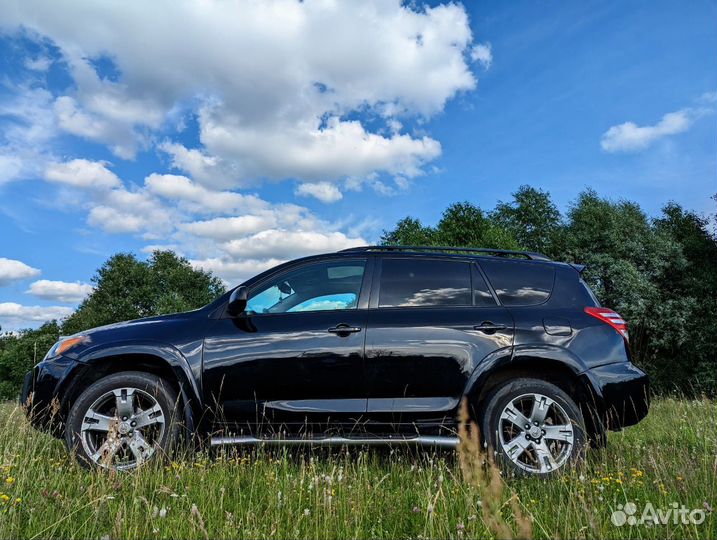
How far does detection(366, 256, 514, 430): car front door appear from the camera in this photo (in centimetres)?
429

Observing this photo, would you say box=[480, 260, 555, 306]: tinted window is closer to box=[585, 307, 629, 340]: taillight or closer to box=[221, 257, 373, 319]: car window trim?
box=[585, 307, 629, 340]: taillight

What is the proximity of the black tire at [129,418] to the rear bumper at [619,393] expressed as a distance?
11.5 feet

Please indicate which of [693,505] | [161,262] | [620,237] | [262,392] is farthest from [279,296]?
[161,262]

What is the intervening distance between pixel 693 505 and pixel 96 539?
11.6 ft

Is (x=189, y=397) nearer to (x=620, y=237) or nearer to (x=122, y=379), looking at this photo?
(x=122, y=379)

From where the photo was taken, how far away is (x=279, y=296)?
4723mm

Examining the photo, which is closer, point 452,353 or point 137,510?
point 137,510

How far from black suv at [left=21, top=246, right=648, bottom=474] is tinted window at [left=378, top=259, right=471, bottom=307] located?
2 cm

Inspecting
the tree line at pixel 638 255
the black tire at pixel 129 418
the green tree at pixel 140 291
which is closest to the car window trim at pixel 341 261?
the black tire at pixel 129 418

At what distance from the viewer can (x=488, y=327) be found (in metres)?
4.44

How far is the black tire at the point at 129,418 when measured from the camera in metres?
4.19

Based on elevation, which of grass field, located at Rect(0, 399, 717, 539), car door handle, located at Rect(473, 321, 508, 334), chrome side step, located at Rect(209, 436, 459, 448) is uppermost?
car door handle, located at Rect(473, 321, 508, 334)

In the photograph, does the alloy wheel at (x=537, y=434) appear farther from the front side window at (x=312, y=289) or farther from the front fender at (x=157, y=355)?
the front fender at (x=157, y=355)

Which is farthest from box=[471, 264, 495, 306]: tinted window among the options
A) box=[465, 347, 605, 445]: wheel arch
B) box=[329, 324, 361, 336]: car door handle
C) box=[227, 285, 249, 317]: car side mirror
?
box=[227, 285, 249, 317]: car side mirror
